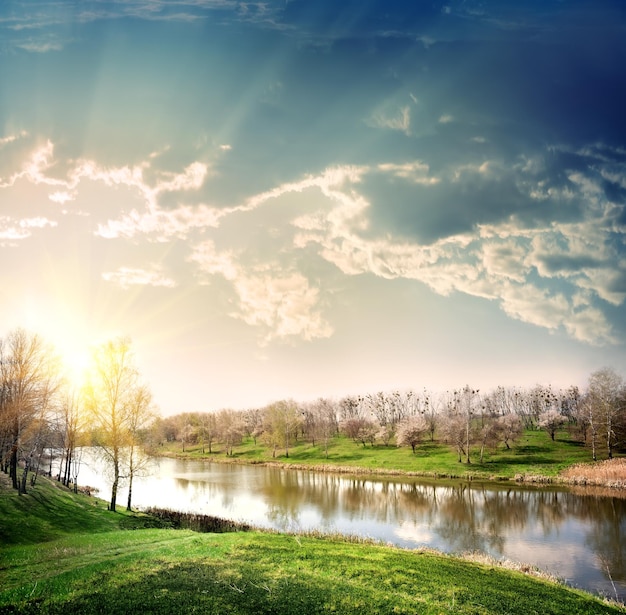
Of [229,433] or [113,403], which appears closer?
[113,403]

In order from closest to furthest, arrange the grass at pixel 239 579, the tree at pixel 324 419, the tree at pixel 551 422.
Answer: the grass at pixel 239 579 → the tree at pixel 551 422 → the tree at pixel 324 419

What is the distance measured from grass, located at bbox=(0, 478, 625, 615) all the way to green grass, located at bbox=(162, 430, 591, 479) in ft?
184

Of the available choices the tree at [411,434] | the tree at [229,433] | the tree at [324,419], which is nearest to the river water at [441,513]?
the tree at [411,434]

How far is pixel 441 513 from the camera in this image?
143 ft

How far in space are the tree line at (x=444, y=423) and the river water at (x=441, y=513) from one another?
13348 millimetres

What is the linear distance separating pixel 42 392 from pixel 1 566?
22.5 metres

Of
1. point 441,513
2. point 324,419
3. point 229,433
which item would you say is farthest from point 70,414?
point 229,433

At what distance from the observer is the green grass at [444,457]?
72000mm

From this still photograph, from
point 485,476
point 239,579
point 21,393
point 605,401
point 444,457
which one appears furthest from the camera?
point 444,457

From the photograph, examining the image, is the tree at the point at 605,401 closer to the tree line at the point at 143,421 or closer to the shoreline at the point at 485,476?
the tree line at the point at 143,421

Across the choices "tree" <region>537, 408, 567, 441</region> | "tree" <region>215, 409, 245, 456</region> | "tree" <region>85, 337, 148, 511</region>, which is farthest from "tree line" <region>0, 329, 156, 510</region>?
"tree" <region>537, 408, 567, 441</region>

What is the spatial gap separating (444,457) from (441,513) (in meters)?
45.3

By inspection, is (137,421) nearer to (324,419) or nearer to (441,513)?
(441,513)

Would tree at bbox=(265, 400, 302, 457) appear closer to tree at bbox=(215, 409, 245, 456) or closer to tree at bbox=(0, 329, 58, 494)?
tree at bbox=(215, 409, 245, 456)
